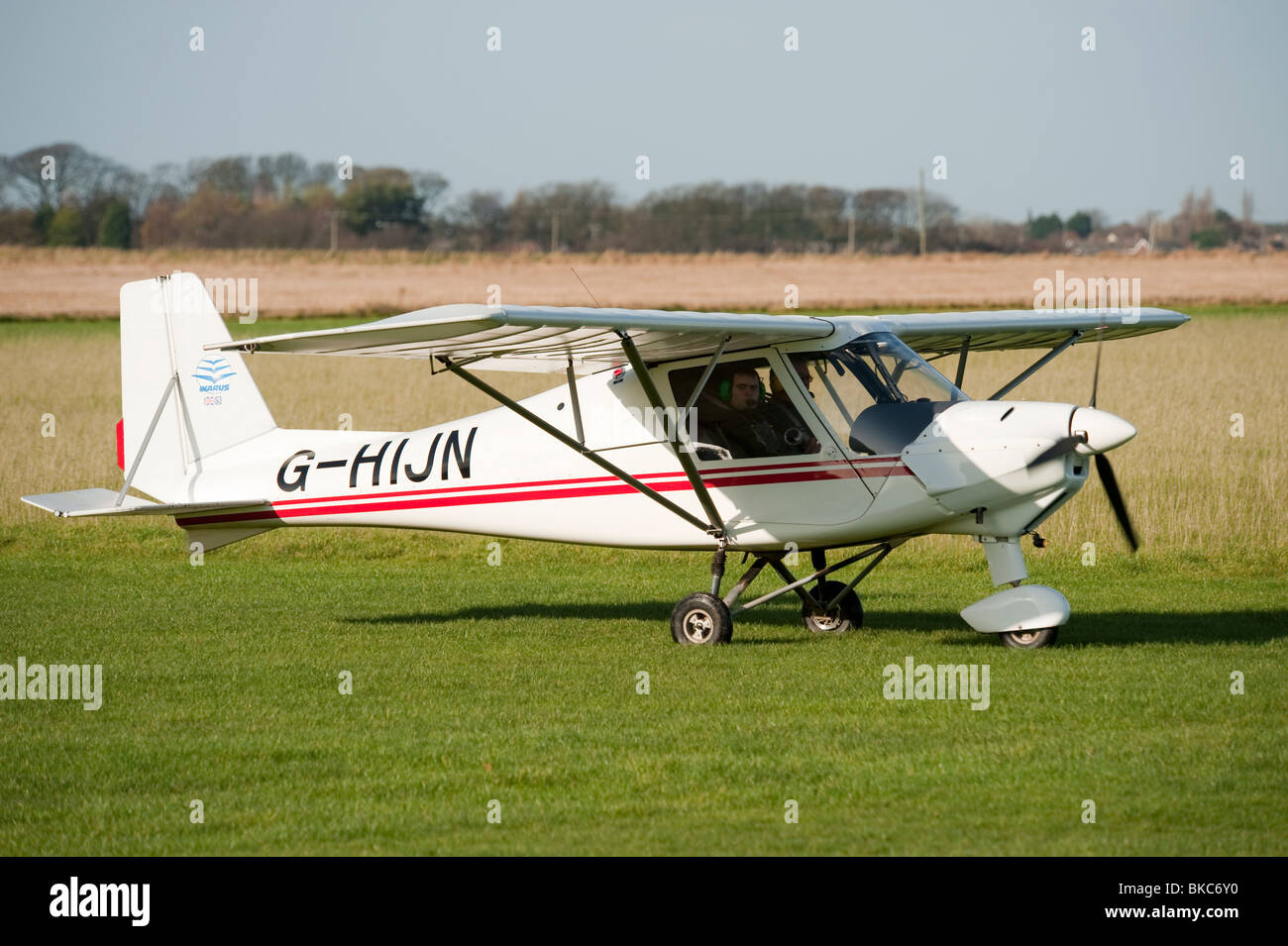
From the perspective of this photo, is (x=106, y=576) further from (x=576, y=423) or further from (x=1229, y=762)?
(x=1229, y=762)

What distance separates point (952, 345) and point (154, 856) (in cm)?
943

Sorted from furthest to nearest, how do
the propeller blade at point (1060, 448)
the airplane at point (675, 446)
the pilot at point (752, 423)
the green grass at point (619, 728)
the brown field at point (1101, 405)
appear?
1. the brown field at point (1101, 405)
2. the pilot at point (752, 423)
3. the airplane at point (675, 446)
4. the propeller blade at point (1060, 448)
5. the green grass at point (619, 728)

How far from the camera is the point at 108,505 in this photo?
494 inches

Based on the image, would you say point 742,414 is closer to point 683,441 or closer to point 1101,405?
point 683,441

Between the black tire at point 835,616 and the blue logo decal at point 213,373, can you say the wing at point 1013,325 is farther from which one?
the blue logo decal at point 213,373

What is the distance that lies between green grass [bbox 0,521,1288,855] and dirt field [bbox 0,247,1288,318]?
36912mm

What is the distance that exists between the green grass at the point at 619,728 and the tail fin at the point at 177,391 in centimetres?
140

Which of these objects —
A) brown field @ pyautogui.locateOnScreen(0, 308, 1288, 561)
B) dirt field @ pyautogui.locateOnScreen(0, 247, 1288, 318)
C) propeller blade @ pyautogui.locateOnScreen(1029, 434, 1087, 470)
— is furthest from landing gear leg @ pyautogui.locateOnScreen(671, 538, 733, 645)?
dirt field @ pyautogui.locateOnScreen(0, 247, 1288, 318)

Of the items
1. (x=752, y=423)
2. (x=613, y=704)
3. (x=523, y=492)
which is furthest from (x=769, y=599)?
(x=613, y=704)

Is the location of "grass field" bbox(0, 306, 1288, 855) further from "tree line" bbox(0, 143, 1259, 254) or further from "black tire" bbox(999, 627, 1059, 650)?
"tree line" bbox(0, 143, 1259, 254)

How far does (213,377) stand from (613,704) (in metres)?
6.36

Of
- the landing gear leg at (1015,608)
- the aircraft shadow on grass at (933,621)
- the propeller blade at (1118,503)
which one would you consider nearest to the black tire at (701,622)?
the aircraft shadow on grass at (933,621)

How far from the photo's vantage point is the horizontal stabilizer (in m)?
12.4

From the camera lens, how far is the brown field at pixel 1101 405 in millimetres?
17281
